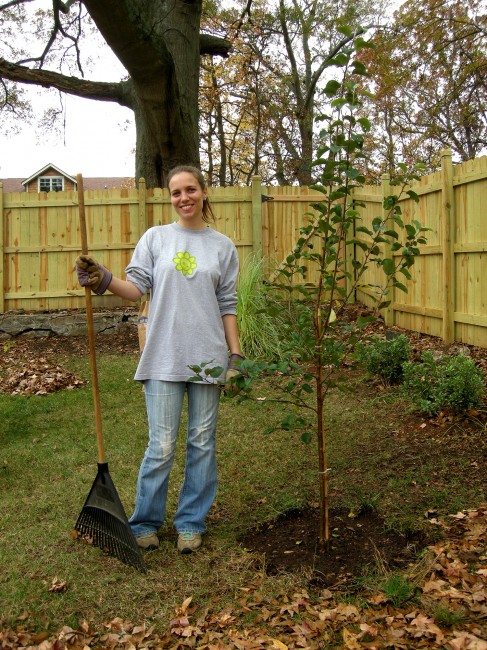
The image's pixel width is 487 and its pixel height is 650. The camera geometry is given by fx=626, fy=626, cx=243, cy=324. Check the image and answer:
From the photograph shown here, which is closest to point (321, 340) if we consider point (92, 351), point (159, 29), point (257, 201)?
point (92, 351)

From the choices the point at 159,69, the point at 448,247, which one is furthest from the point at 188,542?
the point at 159,69

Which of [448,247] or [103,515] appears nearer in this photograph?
[103,515]

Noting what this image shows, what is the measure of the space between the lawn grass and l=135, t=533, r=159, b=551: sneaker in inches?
2.5

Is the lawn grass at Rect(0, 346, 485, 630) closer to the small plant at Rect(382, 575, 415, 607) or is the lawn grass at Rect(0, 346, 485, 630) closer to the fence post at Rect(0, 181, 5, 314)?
the small plant at Rect(382, 575, 415, 607)

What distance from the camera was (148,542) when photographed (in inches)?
130

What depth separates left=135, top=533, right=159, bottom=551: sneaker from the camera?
10.8ft

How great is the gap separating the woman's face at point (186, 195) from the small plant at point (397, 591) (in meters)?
1.99

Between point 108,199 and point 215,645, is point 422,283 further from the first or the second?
point 215,645

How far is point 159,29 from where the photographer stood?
393 inches

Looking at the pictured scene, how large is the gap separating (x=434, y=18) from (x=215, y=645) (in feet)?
55.1

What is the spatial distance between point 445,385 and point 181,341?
271 cm

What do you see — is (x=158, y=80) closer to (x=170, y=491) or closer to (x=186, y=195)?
(x=186, y=195)

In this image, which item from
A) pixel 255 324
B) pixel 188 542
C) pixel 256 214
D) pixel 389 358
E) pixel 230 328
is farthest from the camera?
pixel 256 214

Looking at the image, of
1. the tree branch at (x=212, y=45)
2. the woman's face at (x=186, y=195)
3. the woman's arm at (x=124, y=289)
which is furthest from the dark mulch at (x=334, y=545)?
the tree branch at (x=212, y=45)
